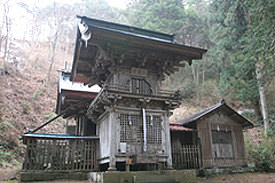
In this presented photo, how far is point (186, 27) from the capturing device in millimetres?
32594

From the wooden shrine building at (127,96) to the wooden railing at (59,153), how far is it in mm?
53

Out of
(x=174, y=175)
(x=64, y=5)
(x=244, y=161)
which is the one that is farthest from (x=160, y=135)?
(x=64, y=5)

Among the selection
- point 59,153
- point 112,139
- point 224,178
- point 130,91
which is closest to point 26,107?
point 59,153

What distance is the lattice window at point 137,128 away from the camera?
394 inches

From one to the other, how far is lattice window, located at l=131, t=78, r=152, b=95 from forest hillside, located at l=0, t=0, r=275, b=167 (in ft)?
23.7

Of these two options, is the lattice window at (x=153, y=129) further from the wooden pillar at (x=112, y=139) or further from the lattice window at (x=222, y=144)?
the lattice window at (x=222, y=144)

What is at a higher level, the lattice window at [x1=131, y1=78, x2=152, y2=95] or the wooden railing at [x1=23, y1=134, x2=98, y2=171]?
the lattice window at [x1=131, y1=78, x2=152, y2=95]

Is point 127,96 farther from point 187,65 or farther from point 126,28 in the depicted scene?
point 187,65

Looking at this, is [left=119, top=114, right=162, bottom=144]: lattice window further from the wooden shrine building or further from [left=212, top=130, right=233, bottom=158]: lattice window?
[left=212, top=130, right=233, bottom=158]: lattice window

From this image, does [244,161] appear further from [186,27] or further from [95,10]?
[95,10]

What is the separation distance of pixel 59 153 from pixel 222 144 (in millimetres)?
9978

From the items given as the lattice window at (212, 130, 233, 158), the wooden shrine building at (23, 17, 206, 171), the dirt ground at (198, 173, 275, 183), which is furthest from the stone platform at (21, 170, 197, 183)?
the lattice window at (212, 130, 233, 158)

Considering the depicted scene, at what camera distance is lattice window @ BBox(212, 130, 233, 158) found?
46.6ft

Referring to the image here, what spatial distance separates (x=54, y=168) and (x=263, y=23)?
46.2ft
